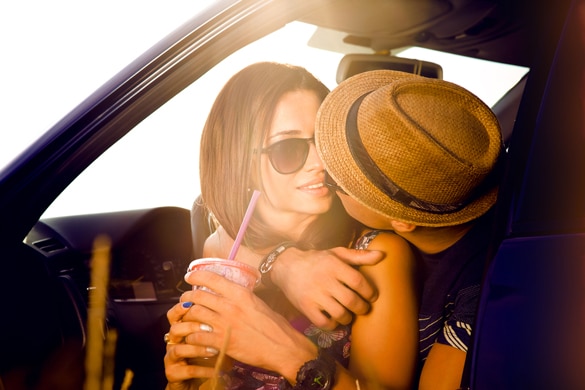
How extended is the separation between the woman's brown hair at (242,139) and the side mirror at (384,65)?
5.0 inches

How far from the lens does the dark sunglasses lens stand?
1.87m

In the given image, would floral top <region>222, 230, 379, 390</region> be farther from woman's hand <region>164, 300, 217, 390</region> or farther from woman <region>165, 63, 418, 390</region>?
woman's hand <region>164, 300, 217, 390</region>

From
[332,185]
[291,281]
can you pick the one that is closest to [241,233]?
[291,281]

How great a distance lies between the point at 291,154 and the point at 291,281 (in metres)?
0.48

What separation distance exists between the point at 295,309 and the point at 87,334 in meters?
0.69

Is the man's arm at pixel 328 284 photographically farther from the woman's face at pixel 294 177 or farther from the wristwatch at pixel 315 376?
the woman's face at pixel 294 177

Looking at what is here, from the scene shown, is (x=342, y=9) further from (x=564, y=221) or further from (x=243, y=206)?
(x=564, y=221)

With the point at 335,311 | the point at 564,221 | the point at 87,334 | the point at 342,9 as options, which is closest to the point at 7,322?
the point at 87,334

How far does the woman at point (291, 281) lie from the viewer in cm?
149

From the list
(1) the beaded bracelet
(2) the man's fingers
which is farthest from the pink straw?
(2) the man's fingers

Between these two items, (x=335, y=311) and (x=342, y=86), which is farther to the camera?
(x=342, y=86)

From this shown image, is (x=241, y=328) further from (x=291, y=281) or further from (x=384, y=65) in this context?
(x=384, y=65)

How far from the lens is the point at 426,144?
1.44m

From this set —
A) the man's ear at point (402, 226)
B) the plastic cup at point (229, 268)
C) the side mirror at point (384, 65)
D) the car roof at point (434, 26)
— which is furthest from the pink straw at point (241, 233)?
the car roof at point (434, 26)
